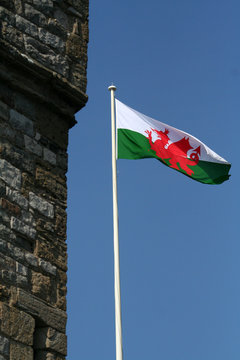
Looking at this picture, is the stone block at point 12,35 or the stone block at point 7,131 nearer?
the stone block at point 7,131

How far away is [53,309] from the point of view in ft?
24.0

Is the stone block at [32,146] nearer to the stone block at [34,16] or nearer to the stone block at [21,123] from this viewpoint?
the stone block at [21,123]

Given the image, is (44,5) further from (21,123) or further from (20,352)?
(20,352)

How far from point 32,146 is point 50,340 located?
1760 millimetres

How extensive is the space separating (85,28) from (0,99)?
5.23ft

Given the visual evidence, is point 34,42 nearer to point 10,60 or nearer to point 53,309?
point 10,60

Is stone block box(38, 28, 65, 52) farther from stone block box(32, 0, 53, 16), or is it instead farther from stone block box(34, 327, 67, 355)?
stone block box(34, 327, 67, 355)

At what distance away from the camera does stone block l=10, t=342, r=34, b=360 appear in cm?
678

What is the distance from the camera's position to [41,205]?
303 inches

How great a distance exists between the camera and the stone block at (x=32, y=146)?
783cm

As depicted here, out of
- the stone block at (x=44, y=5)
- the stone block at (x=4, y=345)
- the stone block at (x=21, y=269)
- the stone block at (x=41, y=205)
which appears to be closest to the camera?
the stone block at (x=4, y=345)

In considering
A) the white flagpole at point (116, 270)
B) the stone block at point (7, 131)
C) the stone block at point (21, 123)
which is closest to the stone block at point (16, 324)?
the white flagpole at point (116, 270)

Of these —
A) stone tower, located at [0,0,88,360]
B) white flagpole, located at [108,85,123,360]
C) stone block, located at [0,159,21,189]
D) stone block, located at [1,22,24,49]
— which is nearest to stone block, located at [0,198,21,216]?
stone tower, located at [0,0,88,360]

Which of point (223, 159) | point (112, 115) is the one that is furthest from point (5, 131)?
point (223, 159)
